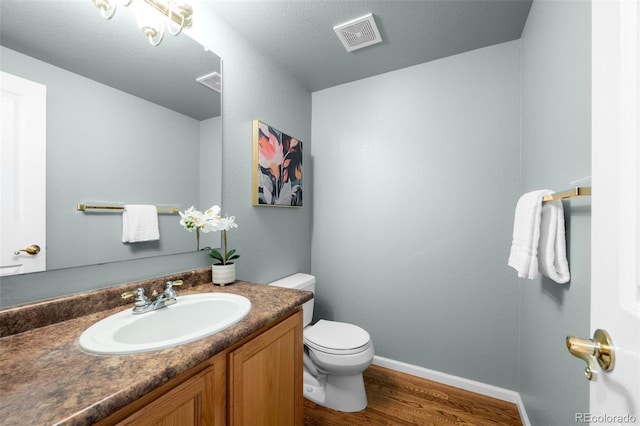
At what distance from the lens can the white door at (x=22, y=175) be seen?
0.73m

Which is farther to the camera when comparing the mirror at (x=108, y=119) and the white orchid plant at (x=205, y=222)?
the white orchid plant at (x=205, y=222)

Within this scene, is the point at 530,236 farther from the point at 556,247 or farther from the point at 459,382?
the point at 459,382

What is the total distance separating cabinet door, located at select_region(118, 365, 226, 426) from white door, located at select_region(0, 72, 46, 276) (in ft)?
2.09

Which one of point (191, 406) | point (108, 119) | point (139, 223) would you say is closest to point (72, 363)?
point (191, 406)

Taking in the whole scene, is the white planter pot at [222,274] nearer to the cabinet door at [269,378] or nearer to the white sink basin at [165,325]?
the white sink basin at [165,325]

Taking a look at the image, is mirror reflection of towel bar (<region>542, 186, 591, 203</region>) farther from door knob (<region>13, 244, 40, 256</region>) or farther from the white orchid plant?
door knob (<region>13, 244, 40, 256</region>)

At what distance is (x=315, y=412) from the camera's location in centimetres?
155

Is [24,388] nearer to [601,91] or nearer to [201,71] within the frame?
[601,91]

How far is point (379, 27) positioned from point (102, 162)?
1627mm

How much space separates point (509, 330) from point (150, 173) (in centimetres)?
228

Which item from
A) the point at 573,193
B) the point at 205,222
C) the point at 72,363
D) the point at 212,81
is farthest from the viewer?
the point at 212,81

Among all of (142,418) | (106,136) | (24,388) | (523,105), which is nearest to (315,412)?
(142,418)

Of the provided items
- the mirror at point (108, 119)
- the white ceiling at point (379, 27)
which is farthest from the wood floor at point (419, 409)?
the white ceiling at point (379, 27)

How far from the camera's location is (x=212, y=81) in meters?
1.35
